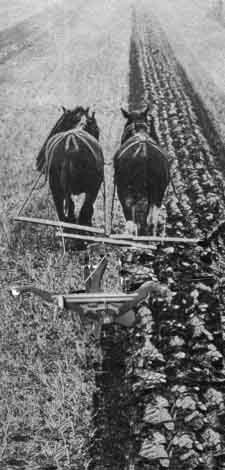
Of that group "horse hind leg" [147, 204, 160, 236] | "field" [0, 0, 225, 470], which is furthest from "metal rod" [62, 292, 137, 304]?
"horse hind leg" [147, 204, 160, 236]

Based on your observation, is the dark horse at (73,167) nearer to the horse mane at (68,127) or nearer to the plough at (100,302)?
the horse mane at (68,127)

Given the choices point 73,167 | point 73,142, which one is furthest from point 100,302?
point 73,142

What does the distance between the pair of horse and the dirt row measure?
94 cm

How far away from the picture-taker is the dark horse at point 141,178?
5570 millimetres

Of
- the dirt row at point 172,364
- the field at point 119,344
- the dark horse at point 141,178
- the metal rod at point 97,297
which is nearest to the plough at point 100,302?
the metal rod at point 97,297

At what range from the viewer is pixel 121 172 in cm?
581

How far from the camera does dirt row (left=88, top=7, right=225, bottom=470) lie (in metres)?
3.57

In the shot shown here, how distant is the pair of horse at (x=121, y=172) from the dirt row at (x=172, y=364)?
940mm

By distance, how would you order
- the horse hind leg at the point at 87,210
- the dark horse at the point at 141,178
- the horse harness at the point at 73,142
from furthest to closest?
the horse hind leg at the point at 87,210 < the horse harness at the point at 73,142 < the dark horse at the point at 141,178

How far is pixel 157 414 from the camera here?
3.88 m

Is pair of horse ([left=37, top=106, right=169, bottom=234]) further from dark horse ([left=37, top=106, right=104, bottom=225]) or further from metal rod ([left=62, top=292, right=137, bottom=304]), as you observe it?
metal rod ([left=62, top=292, right=137, bottom=304])

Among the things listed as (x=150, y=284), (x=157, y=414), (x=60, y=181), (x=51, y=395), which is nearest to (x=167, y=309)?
(x=150, y=284)

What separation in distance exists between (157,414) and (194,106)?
39.0 ft

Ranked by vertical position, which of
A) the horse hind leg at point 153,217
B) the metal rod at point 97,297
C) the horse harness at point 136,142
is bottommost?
the metal rod at point 97,297
